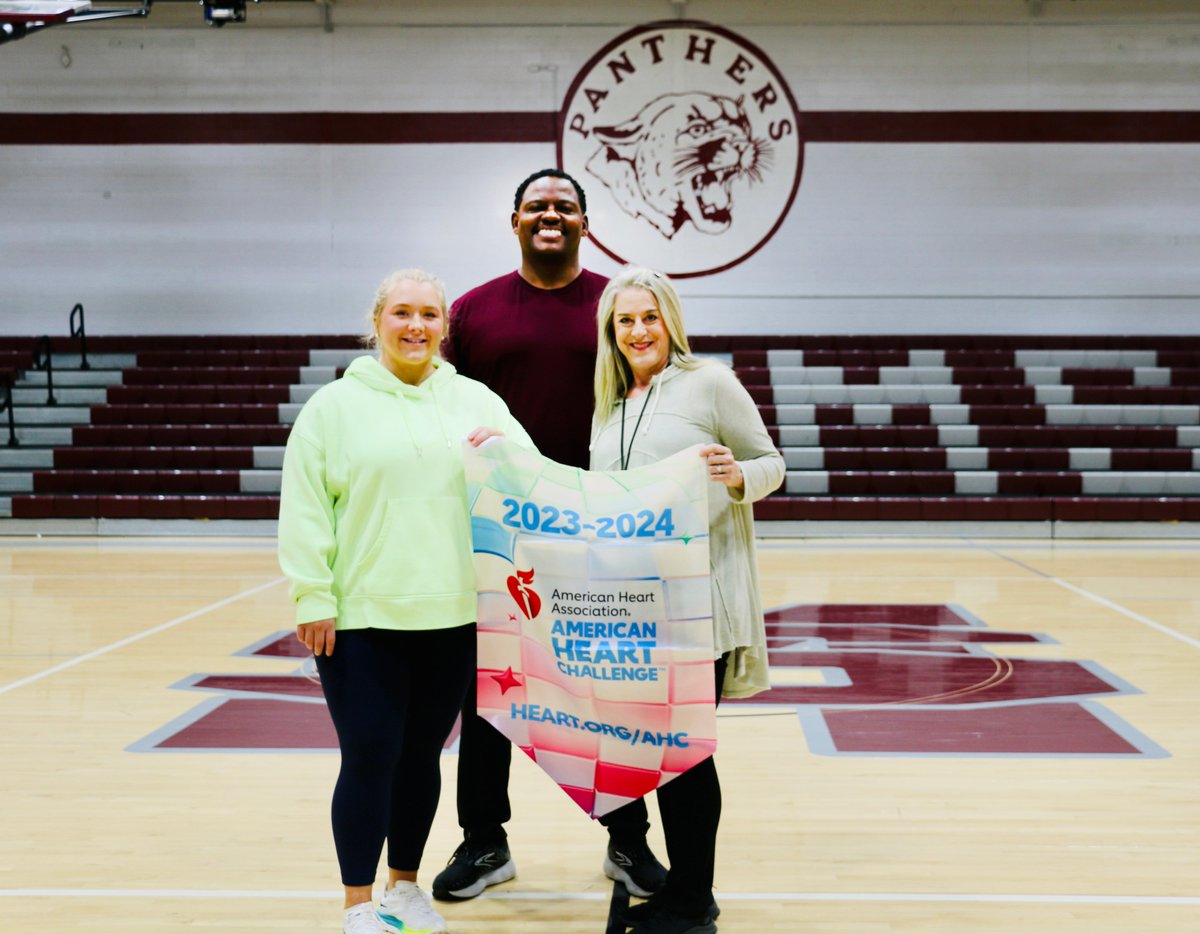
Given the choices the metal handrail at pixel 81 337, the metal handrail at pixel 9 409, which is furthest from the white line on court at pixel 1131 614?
the metal handrail at pixel 81 337

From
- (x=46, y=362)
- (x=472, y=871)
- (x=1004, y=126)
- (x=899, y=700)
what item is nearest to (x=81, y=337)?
(x=46, y=362)

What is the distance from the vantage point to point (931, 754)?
335 centimetres

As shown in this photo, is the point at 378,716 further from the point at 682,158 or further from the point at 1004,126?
the point at 1004,126

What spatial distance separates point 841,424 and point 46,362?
700 centimetres

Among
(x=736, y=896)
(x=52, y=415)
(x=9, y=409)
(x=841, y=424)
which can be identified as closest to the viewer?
(x=736, y=896)

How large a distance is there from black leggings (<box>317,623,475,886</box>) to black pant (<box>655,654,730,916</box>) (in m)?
0.44

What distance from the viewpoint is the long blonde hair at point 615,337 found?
7.31 ft

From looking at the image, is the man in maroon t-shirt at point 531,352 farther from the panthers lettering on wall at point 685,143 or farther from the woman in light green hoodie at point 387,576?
the panthers lettering on wall at point 685,143

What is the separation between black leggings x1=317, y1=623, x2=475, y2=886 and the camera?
203 centimetres

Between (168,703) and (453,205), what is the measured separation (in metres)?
8.27

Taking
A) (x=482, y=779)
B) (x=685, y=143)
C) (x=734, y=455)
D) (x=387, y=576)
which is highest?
(x=685, y=143)

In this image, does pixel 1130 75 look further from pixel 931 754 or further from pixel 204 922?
pixel 204 922

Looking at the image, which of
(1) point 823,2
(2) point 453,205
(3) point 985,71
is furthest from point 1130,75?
(2) point 453,205

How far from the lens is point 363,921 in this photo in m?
2.04
